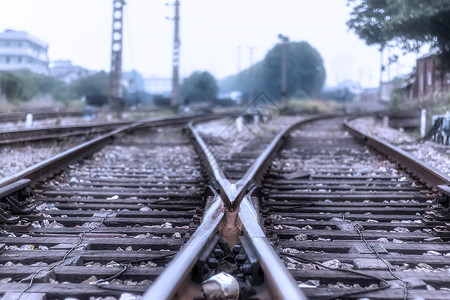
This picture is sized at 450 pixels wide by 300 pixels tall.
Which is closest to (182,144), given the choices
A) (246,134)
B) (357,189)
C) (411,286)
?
(246,134)

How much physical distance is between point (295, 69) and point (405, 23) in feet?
174

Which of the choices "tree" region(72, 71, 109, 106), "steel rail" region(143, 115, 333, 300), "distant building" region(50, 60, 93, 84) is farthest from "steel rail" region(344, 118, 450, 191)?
"distant building" region(50, 60, 93, 84)

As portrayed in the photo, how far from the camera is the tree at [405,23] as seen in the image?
1229 centimetres

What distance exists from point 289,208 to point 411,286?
1816 mm

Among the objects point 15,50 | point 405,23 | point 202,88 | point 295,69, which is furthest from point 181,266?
point 15,50

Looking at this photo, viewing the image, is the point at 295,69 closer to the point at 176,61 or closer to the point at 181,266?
the point at 176,61

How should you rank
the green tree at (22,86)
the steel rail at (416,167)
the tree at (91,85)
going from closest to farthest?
1. the steel rail at (416,167)
2. the green tree at (22,86)
3. the tree at (91,85)

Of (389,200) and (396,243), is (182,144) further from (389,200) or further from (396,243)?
(396,243)

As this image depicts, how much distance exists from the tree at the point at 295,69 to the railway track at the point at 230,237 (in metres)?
58.9

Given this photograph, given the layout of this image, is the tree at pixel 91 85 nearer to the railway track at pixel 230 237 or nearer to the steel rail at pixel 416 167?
the steel rail at pixel 416 167

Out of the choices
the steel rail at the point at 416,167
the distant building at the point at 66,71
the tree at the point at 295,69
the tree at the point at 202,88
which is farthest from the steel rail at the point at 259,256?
the distant building at the point at 66,71

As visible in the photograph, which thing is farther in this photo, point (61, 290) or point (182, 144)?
point (182, 144)

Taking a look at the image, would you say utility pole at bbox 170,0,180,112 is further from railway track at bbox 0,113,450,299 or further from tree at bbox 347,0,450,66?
railway track at bbox 0,113,450,299

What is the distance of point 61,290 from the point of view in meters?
2.34
